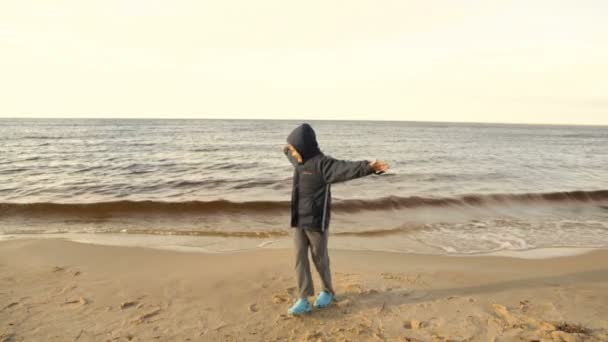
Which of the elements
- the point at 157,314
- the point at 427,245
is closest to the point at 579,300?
the point at 427,245

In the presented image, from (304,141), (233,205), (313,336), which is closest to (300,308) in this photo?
(313,336)

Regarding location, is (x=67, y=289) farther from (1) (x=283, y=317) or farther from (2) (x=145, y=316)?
(1) (x=283, y=317)

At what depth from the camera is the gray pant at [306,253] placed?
4125 mm

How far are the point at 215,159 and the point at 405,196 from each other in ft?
50.1

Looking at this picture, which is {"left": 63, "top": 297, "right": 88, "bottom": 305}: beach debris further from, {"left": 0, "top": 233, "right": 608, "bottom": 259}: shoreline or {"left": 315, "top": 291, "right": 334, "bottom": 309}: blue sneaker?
{"left": 315, "top": 291, "right": 334, "bottom": 309}: blue sneaker

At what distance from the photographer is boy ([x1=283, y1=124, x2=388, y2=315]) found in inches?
153

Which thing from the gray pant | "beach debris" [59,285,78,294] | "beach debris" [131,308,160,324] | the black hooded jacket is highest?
the black hooded jacket

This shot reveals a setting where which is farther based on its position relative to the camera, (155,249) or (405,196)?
(405,196)

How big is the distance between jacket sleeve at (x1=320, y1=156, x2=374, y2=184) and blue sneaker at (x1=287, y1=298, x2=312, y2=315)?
58.4 inches

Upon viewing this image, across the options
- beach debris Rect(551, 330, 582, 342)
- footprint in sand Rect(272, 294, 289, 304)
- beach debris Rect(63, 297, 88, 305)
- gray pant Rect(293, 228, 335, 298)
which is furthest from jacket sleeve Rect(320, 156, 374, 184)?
beach debris Rect(63, 297, 88, 305)

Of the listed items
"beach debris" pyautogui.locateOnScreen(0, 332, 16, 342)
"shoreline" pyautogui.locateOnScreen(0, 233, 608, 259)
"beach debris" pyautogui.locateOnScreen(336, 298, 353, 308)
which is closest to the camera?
"beach debris" pyautogui.locateOnScreen(0, 332, 16, 342)

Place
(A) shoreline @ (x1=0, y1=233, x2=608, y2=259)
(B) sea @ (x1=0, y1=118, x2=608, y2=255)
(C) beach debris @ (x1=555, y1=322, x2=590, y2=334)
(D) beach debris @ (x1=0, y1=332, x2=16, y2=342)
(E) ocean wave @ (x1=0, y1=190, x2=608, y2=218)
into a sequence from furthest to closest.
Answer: (E) ocean wave @ (x1=0, y1=190, x2=608, y2=218)
(B) sea @ (x1=0, y1=118, x2=608, y2=255)
(A) shoreline @ (x1=0, y1=233, x2=608, y2=259)
(C) beach debris @ (x1=555, y1=322, x2=590, y2=334)
(D) beach debris @ (x1=0, y1=332, x2=16, y2=342)

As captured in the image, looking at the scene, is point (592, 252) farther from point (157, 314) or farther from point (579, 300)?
point (157, 314)

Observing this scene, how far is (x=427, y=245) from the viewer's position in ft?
26.0
